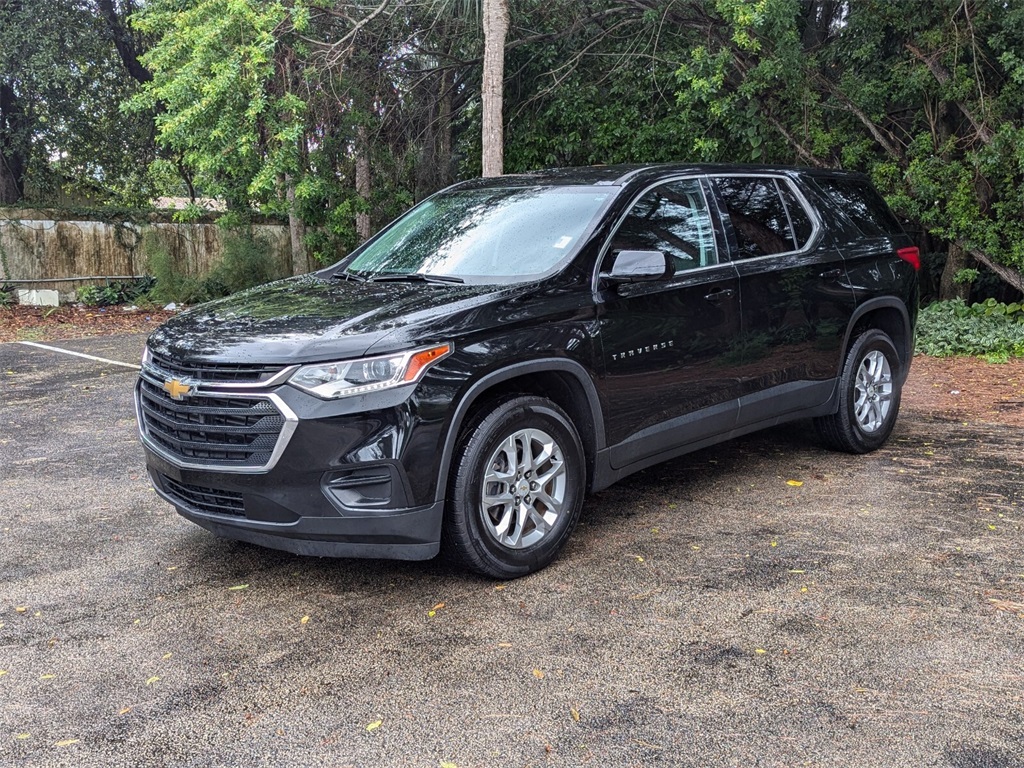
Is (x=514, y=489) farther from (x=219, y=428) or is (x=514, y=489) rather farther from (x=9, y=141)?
(x=9, y=141)

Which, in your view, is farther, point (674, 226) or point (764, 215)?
point (764, 215)

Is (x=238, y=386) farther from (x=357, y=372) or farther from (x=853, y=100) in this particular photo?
(x=853, y=100)

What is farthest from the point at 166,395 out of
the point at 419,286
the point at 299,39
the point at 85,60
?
the point at 85,60

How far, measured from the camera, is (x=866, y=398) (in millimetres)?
6480

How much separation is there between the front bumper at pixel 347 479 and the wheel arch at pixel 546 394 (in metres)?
0.08

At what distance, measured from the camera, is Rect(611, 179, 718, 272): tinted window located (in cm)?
506

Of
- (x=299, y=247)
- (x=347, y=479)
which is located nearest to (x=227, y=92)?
(x=299, y=247)

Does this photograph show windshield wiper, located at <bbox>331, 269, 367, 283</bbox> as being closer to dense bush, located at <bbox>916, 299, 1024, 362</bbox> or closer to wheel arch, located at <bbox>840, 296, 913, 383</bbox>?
Result: wheel arch, located at <bbox>840, 296, 913, 383</bbox>

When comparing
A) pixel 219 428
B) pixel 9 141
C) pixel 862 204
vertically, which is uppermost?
pixel 9 141

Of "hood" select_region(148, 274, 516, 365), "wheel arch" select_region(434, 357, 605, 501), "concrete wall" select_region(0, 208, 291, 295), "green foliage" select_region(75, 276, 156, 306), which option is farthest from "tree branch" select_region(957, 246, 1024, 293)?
"green foliage" select_region(75, 276, 156, 306)

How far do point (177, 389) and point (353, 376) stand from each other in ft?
2.71

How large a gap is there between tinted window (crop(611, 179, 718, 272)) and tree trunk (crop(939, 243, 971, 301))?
8575 mm

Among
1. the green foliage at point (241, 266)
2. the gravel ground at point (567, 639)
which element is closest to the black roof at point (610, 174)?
the gravel ground at point (567, 639)

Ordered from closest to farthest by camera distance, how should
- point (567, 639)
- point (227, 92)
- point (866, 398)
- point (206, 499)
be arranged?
point (567, 639) < point (206, 499) < point (866, 398) < point (227, 92)
